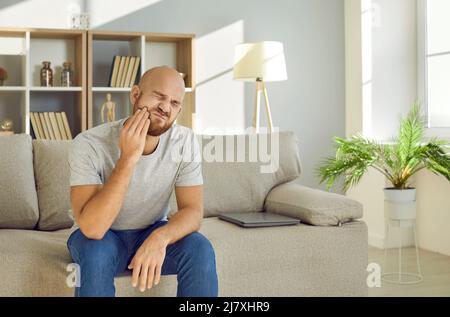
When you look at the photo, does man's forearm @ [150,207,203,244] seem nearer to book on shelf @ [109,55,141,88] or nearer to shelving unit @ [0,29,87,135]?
shelving unit @ [0,29,87,135]

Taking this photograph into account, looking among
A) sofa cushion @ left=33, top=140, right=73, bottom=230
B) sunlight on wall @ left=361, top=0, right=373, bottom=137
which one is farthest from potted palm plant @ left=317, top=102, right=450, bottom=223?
sofa cushion @ left=33, top=140, right=73, bottom=230

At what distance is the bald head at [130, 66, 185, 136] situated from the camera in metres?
2.16

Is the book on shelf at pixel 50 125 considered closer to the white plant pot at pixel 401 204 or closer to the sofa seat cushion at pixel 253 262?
the sofa seat cushion at pixel 253 262

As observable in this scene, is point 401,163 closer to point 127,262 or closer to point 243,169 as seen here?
point 243,169

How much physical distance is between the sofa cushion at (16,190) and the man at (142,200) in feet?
2.08

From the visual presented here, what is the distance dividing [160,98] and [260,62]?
2.45 meters

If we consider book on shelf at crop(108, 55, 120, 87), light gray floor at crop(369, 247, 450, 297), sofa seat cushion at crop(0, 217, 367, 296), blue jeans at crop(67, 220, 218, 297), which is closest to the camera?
blue jeans at crop(67, 220, 218, 297)

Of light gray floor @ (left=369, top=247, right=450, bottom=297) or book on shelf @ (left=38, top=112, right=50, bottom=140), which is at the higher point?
book on shelf @ (left=38, top=112, right=50, bottom=140)

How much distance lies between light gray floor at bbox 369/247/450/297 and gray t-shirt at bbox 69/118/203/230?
5.21 feet

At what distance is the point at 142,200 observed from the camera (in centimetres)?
221

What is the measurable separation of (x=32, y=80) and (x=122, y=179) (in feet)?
9.59

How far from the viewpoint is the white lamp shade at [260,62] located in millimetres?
4531

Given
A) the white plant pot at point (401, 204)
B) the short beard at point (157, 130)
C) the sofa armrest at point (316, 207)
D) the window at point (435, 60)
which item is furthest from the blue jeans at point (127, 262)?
the window at point (435, 60)

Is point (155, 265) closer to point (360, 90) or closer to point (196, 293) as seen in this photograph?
point (196, 293)
